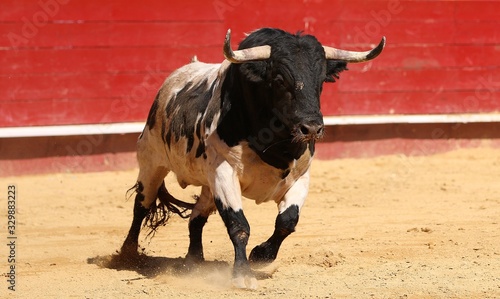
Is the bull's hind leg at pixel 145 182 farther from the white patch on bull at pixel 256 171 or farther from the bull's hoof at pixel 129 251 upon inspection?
the white patch on bull at pixel 256 171

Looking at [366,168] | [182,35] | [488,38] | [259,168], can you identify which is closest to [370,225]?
[259,168]

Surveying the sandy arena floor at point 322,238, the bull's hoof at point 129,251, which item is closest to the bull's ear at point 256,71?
the sandy arena floor at point 322,238

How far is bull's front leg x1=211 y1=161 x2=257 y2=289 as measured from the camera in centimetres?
491

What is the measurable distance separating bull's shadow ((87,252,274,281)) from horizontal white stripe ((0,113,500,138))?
318 cm

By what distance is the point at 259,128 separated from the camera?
200 inches

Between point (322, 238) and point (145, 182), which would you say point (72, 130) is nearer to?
point (145, 182)

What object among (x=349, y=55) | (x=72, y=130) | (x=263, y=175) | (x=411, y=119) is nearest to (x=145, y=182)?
(x=263, y=175)

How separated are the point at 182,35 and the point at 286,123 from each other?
490 centimetres

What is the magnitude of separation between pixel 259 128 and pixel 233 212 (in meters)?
0.43

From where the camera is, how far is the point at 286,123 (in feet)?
16.1

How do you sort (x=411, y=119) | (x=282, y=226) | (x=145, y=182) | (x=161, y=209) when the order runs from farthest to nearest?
(x=411, y=119) < (x=161, y=209) < (x=145, y=182) < (x=282, y=226)

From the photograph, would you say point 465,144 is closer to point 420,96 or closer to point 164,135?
point 420,96

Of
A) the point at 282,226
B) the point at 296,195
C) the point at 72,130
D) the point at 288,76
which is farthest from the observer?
the point at 72,130

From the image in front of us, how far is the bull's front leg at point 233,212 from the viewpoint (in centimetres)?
491
